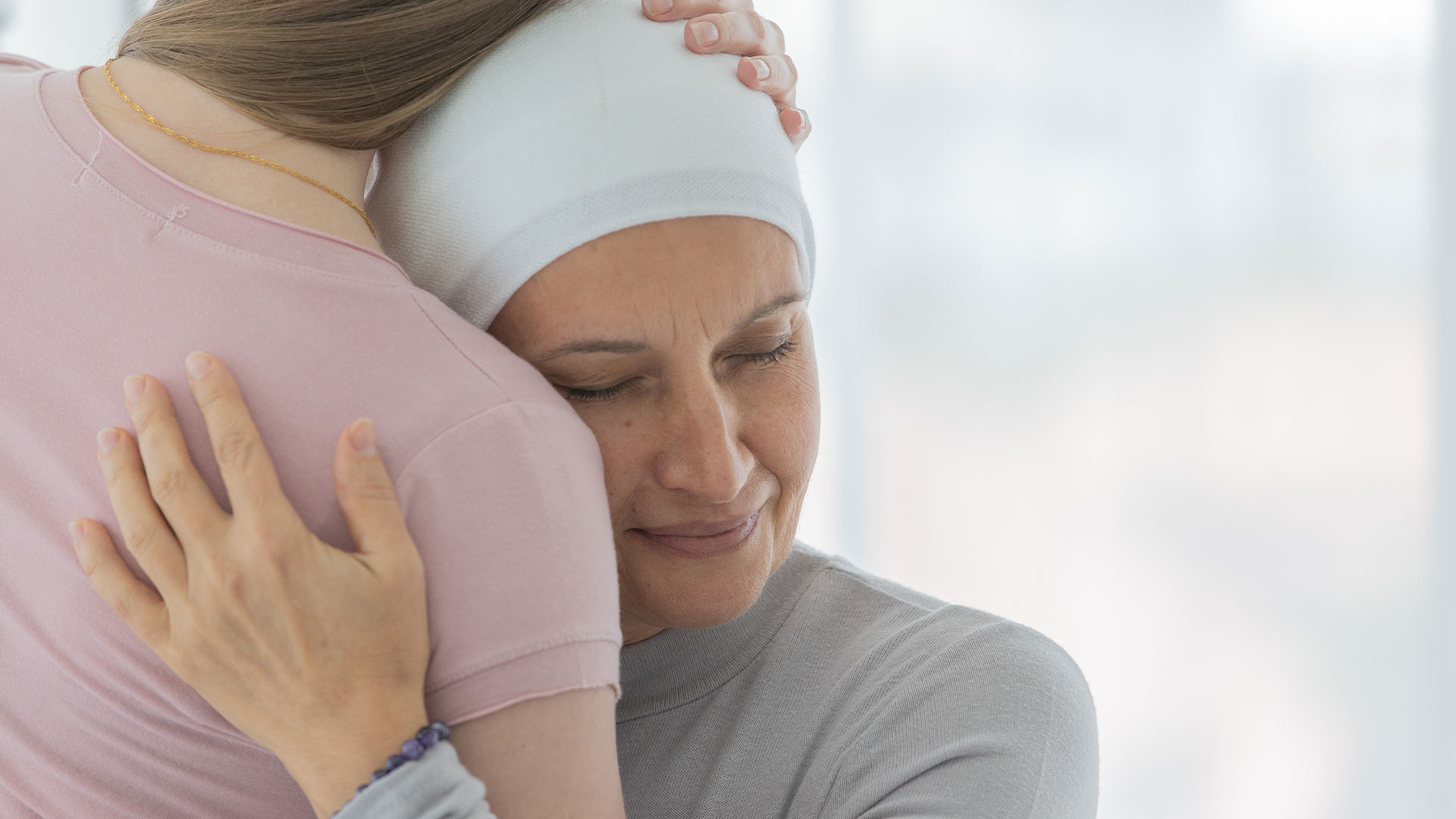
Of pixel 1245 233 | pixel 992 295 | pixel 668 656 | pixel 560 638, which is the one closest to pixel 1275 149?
pixel 1245 233

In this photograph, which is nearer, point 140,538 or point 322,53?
point 140,538

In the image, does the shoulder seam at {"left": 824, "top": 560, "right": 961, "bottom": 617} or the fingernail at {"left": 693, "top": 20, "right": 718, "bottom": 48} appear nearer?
the fingernail at {"left": 693, "top": 20, "right": 718, "bottom": 48}

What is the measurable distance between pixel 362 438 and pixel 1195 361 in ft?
10.6

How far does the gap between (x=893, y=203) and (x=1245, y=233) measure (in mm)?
1039

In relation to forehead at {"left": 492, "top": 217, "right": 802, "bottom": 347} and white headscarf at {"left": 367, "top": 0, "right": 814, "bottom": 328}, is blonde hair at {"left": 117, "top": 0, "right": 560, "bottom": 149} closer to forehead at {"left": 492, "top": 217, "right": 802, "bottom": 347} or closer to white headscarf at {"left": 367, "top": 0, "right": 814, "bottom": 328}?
white headscarf at {"left": 367, "top": 0, "right": 814, "bottom": 328}

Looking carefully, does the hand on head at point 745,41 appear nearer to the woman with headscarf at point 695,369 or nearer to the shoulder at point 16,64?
the woman with headscarf at point 695,369

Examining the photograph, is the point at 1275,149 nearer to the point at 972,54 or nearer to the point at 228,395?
the point at 972,54

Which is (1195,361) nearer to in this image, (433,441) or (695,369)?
(695,369)

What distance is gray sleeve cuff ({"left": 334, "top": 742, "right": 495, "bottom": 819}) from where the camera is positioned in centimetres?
79

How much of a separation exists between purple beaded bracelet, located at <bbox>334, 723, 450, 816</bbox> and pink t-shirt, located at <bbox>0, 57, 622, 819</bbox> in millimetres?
20

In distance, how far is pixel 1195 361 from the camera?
362 cm

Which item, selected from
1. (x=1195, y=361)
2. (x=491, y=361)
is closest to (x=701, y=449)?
(x=491, y=361)

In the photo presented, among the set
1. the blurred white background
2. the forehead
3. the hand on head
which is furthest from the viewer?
the blurred white background

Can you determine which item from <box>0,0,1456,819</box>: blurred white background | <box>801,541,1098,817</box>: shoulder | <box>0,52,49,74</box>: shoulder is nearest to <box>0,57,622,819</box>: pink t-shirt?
<box>0,52,49,74</box>: shoulder
